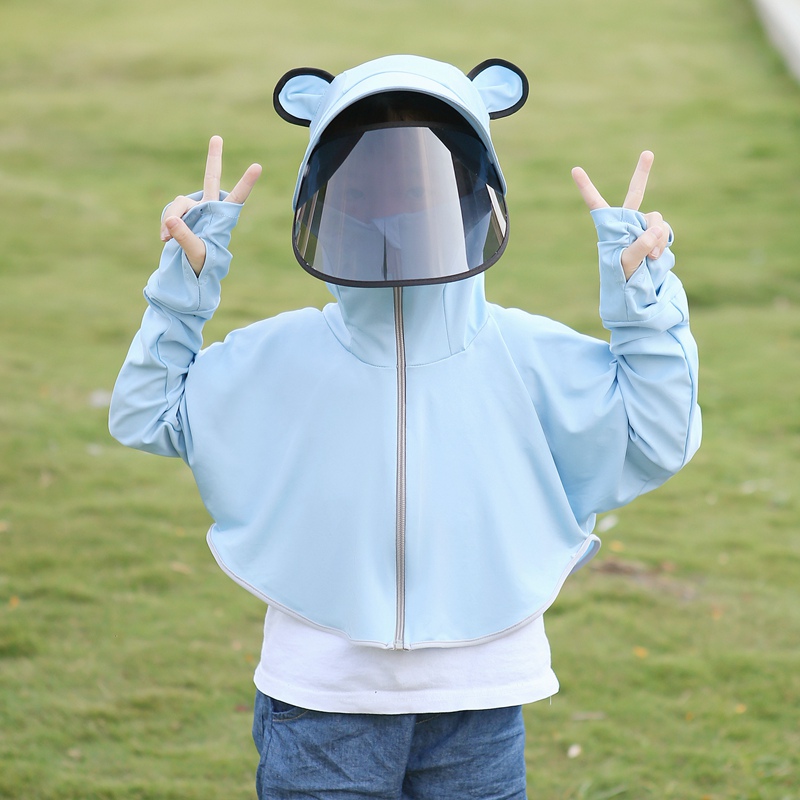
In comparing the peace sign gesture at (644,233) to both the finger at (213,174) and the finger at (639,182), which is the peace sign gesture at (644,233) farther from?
the finger at (213,174)

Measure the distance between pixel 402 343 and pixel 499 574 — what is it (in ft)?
1.35

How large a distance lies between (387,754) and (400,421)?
1.91ft

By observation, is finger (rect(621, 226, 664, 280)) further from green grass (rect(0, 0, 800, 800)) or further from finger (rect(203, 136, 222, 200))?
green grass (rect(0, 0, 800, 800))

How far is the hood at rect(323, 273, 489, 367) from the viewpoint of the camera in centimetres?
190

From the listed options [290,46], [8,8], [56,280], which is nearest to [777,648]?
[56,280]

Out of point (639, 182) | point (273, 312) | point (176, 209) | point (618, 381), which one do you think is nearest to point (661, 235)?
point (639, 182)

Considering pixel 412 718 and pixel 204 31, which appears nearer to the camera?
pixel 412 718

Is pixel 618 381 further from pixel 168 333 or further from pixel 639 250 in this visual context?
pixel 168 333

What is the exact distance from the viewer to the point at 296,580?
1963 mm

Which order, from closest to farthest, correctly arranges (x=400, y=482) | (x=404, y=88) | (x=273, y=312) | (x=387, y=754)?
1. (x=404, y=88)
2. (x=400, y=482)
3. (x=387, y=754)
4. (x=273, y=312)

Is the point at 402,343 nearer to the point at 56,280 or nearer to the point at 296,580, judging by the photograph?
the point at 296,580

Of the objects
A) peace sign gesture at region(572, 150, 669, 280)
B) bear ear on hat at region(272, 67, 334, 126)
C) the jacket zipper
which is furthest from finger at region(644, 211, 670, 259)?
bear ear on hat at region(272, 67, 334, 126)

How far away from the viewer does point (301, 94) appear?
203 centimetres

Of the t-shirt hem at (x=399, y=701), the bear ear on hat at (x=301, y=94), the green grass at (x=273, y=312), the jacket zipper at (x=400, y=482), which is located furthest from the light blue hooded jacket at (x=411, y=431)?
the green grass at (x=273, y=312)
